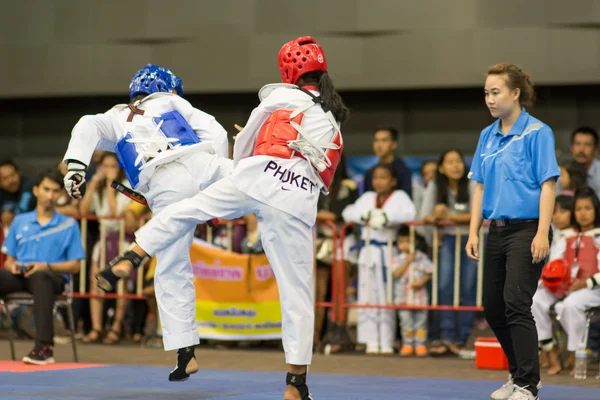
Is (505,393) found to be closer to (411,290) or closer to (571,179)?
(411,290)

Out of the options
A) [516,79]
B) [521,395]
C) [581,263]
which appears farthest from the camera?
[581,263]

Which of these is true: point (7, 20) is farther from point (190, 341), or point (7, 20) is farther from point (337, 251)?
point (190, 341)

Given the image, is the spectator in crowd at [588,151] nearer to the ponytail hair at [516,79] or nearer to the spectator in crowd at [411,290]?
the spectator in crowd at [411,290]

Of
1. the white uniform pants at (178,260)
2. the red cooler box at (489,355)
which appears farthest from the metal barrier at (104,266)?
the white uniform pants at (178,260)

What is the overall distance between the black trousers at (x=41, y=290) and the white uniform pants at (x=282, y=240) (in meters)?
2.88

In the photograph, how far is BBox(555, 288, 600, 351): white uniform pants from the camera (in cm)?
660

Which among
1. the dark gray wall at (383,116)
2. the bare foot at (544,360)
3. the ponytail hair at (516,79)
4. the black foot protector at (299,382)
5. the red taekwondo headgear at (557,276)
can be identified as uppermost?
the dark gray wall at (383,116)

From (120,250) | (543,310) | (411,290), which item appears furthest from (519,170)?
(120,250)

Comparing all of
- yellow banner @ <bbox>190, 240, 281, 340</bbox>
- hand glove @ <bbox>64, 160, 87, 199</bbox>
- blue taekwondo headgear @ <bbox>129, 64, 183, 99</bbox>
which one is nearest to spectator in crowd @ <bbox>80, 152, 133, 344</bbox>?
yellow banner @ <bbox>190, 240, 281, 340</bbox>

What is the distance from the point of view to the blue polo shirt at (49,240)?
24.3 ft

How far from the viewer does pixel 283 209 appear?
442 centimetres

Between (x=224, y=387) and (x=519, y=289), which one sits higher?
(x=519, y=289)

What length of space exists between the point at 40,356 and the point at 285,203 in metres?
3.20

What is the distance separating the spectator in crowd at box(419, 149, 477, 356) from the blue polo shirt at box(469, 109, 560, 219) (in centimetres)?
292
